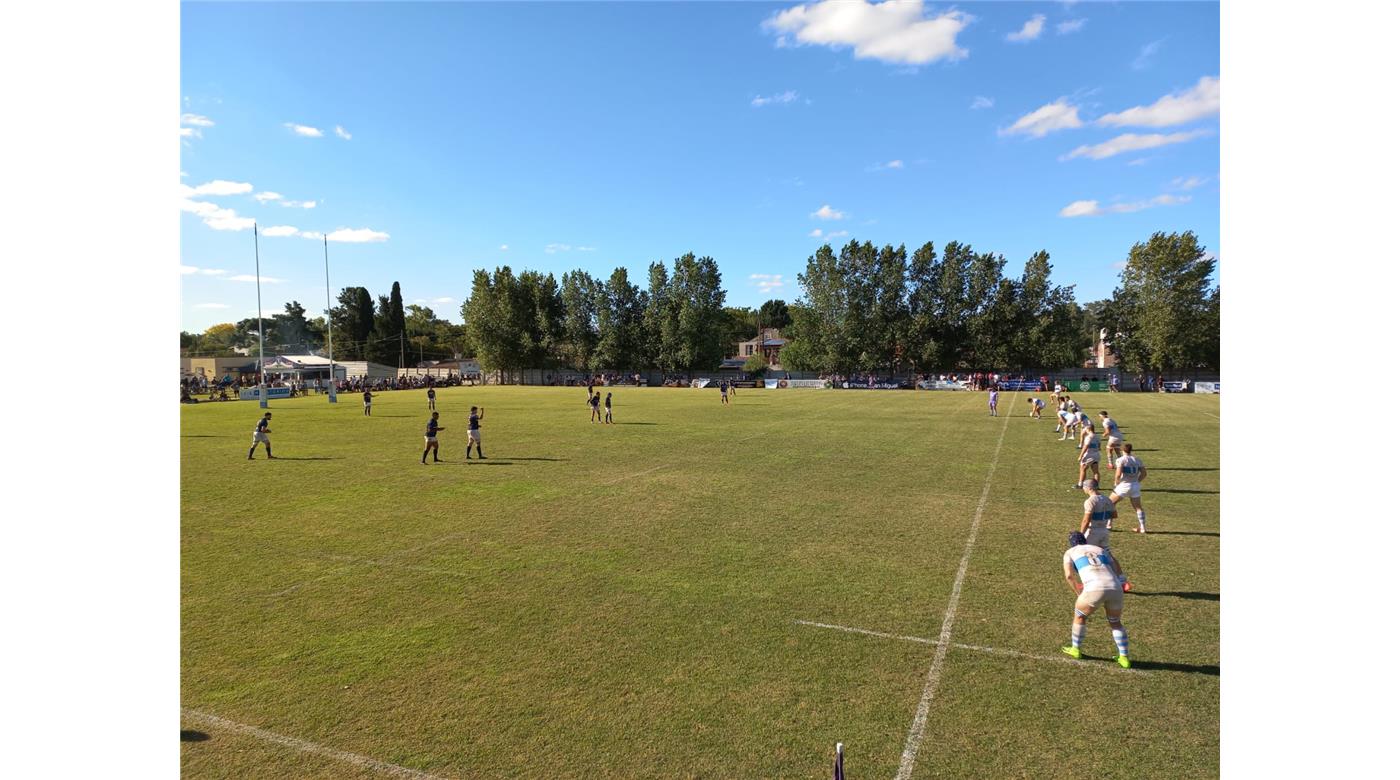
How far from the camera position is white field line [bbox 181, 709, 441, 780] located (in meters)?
5.32

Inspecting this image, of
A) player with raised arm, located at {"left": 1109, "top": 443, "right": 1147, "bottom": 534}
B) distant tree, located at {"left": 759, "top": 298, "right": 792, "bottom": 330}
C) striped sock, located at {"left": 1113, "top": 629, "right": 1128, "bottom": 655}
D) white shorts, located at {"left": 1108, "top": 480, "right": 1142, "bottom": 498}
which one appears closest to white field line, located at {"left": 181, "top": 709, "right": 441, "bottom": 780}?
striped sock, located at {"left": 1113, "top": 629, "right": 1128, "bottom": 655}

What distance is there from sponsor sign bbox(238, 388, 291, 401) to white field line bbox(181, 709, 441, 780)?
2343 inches

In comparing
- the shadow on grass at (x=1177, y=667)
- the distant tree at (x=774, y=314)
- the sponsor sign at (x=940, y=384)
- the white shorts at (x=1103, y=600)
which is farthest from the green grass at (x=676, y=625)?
the distant tree at (x=774, y=314)

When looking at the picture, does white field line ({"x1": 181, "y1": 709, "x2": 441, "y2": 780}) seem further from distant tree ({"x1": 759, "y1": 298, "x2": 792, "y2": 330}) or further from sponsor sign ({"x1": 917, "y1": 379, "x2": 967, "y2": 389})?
distant tree ({"x1": 759, "y1": 298, "x2": 792, "y2": 330})

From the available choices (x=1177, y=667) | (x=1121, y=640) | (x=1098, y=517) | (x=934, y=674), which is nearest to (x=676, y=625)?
(x=934, y=674)

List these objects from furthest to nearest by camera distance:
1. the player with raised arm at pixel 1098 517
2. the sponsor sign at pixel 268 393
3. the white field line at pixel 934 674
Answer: the sponsor sign at pixel 268 393, the player with raised arm at pixel 1098 517, the white field line at pixel 934 674

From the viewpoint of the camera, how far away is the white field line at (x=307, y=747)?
5.32 m

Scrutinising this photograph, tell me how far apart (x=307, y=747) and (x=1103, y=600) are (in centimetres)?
780

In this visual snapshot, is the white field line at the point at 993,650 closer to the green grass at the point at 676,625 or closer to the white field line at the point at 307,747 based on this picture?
the green grass at the point at 676,625

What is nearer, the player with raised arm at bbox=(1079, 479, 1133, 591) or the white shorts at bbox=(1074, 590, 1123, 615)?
the white shorts at bbox=(1074, 590, 1123, 615)

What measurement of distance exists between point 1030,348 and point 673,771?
76.7 m

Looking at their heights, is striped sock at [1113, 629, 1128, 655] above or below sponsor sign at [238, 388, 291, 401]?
below

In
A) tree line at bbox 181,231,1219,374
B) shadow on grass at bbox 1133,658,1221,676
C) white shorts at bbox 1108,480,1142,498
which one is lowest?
shadow on grass at bbox 1133,658,1221,676

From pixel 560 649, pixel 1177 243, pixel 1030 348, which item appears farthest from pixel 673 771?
pixel 1177 243
